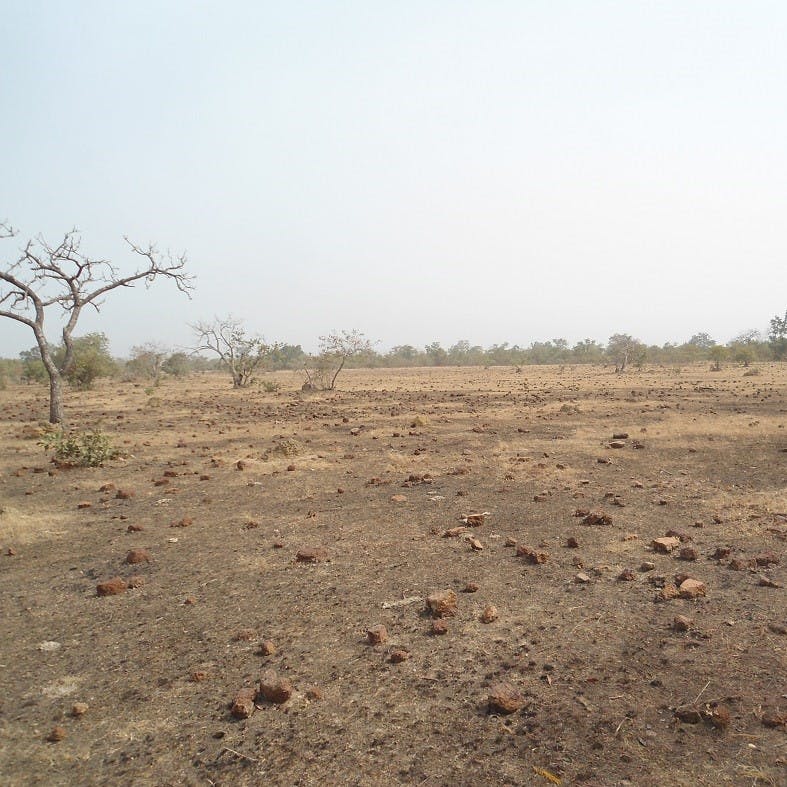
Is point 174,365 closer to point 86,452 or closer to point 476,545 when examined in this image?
point 86,452

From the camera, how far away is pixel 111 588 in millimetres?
5047

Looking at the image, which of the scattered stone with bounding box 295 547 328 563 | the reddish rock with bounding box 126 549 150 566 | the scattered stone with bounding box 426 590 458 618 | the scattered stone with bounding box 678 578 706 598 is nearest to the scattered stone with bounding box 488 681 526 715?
the scattered stone with bounding box 426 590 458 618

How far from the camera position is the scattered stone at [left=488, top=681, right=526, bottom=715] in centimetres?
314

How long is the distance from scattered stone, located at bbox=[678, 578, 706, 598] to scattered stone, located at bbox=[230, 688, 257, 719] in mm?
3408

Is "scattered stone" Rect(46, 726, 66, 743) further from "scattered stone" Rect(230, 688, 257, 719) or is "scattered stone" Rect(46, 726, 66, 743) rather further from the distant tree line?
the distant tree line

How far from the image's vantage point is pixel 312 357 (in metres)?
34.7

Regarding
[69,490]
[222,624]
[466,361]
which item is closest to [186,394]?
[69,490]

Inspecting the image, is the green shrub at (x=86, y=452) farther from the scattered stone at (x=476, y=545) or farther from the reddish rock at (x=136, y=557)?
the scattered stone at (x=476, y=545)

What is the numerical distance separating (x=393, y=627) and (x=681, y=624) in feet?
6.75

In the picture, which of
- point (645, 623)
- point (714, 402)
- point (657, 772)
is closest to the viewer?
point (657, 772)

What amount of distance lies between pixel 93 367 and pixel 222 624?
107ft

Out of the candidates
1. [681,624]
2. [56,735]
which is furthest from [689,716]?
[56,735]

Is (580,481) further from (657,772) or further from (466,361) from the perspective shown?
(466,361)

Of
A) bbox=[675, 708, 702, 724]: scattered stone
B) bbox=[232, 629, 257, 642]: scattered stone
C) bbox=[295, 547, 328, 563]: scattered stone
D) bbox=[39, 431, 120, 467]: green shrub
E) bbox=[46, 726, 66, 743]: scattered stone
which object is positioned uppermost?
bbox=[39, 431, 120, 467]: green shrub
